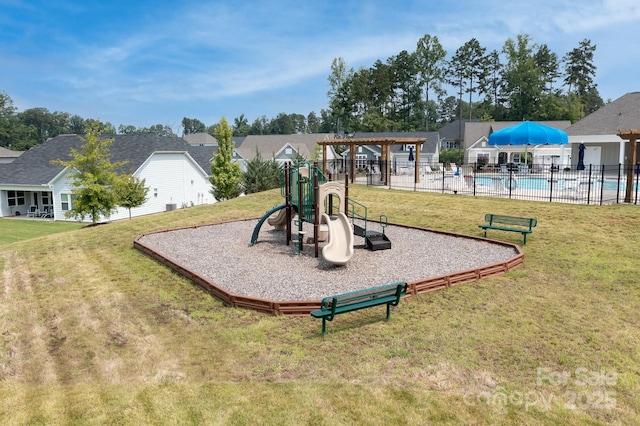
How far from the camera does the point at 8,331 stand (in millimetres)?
8555

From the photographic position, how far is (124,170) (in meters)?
35.6

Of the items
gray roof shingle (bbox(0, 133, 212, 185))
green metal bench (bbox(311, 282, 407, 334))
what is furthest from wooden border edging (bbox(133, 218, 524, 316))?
gray roof shingle (bbox(0, 133, 212, 185))

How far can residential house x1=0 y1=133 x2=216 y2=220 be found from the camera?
35281 mm

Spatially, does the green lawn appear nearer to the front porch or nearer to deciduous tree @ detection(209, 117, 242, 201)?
the front porch

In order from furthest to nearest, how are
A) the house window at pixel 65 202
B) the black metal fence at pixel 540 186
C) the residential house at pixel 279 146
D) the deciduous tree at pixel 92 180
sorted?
1. the residential house at pixel 279 146
2. the house window at pixel 65 202
3. the deciduous tree at pixel 92 180
4. the black metal fence at pixel 540 186

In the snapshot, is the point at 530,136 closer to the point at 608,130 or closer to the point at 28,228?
the point at 608,130

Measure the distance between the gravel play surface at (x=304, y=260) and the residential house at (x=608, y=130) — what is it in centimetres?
3158

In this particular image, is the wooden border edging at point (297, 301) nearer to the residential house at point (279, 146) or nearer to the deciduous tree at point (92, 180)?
the deciduous tree at point (92, 180)

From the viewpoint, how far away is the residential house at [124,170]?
3528 centimetres

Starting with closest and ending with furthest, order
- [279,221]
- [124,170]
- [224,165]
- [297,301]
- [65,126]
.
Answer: [297,301] → [279,221] → [124,170] → [224,165] → [65,126]

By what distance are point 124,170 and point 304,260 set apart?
27.8m

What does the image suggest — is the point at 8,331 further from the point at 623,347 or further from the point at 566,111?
the point at 566,111

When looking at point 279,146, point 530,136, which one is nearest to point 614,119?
point 530,136

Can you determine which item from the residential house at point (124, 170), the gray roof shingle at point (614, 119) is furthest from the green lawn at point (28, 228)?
the gray roof shingle at point (614, 119)
